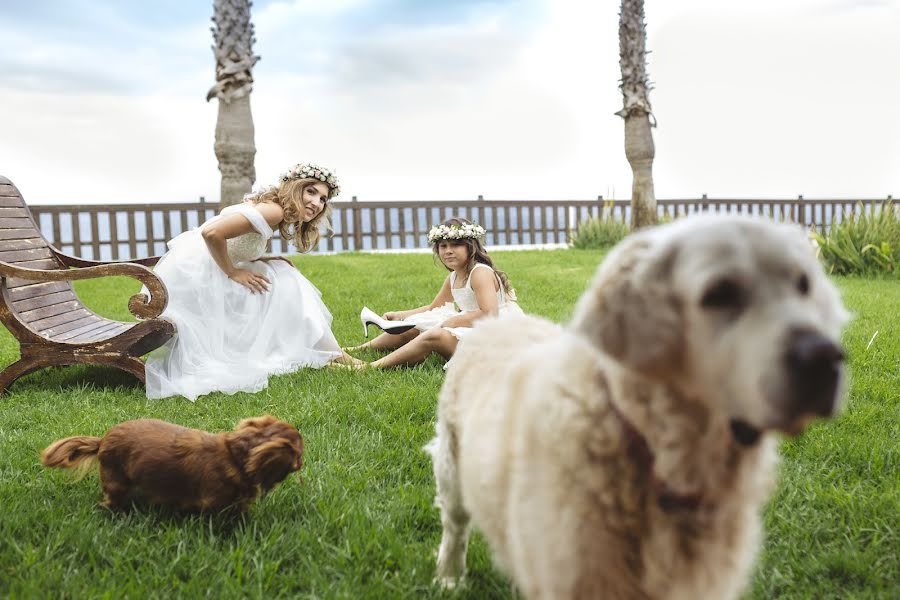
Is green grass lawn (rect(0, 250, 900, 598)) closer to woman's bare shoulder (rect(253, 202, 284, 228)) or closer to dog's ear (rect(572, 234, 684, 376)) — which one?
dog's ear (rect(572, 234, 684, 376))

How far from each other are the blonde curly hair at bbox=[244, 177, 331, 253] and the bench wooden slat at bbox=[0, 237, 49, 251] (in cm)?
192

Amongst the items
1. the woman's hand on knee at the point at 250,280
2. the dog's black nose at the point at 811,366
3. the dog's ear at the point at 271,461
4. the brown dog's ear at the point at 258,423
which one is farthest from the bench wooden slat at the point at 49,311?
the dog's black nose at the point at 811,366

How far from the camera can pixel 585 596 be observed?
4.42 ft

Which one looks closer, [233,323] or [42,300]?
[233,323]

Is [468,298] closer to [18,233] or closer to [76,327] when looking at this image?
[76,327]

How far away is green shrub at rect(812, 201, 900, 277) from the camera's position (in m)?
11.1

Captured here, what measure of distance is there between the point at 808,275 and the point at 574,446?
1.79 feet

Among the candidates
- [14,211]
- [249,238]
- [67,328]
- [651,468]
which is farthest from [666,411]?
[14,211]

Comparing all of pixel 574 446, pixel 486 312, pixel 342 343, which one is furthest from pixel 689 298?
pixel 342 343

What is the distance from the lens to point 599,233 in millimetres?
16375

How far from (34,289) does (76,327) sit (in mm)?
475

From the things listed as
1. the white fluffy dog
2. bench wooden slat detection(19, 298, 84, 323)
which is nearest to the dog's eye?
the white fluffy dog

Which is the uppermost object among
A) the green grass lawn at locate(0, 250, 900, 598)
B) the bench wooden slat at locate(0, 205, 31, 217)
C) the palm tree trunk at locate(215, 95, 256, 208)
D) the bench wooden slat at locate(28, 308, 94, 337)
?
the palm tree trunk at locate(215, 95, 256, 208)

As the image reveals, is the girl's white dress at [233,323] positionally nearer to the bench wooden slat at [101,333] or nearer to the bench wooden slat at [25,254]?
the bench wooden slat at [101,333]
